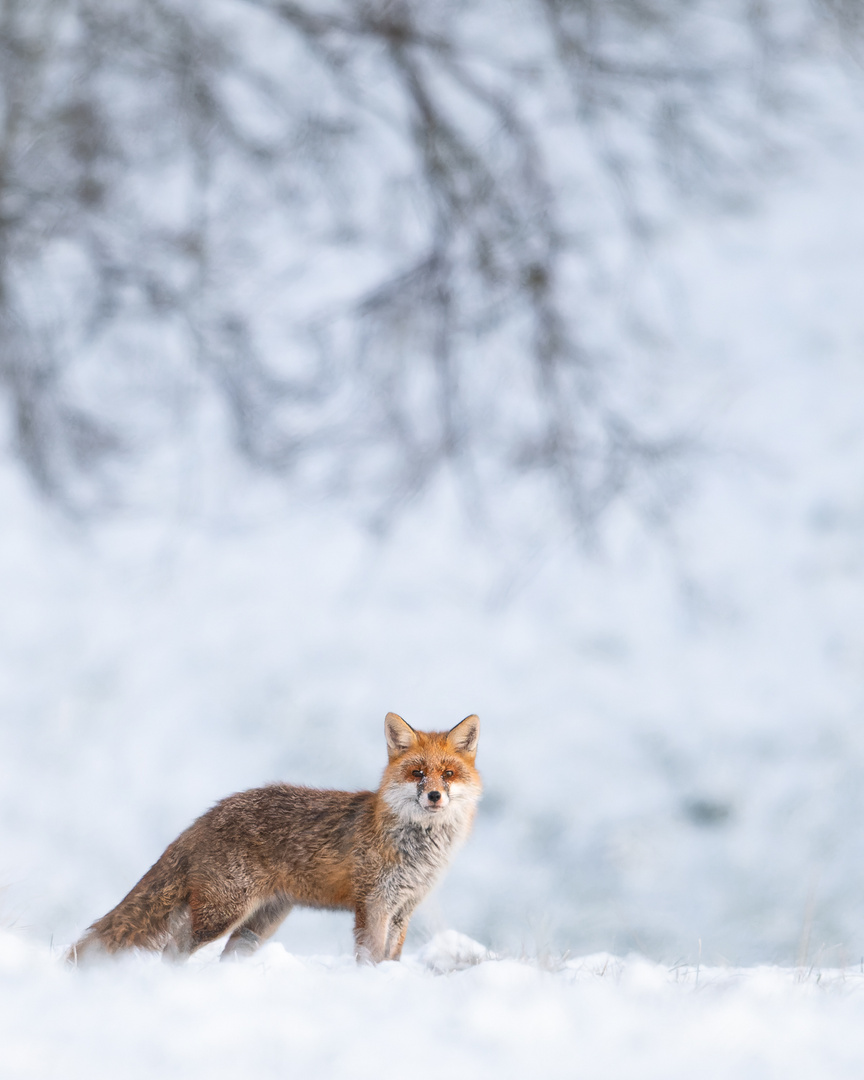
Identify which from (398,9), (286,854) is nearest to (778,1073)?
(286,854)

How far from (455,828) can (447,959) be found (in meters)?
0.43

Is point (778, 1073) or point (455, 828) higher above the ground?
point (455, 828)

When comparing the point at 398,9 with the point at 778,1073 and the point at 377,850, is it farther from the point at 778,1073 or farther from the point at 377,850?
the point at 778,1073

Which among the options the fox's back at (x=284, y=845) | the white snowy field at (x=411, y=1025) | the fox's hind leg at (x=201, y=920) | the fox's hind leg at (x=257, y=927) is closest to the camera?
the white snowy field at (x=411, y=1025)

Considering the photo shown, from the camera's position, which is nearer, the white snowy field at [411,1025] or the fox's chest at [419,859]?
the white snowy field at [411,1025]

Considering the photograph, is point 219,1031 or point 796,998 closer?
point 219,1031

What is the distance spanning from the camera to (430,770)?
305 centimetres

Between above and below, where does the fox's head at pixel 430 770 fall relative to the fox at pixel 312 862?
above

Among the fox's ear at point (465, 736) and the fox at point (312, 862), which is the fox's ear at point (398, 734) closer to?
the fox at point (312, 862)

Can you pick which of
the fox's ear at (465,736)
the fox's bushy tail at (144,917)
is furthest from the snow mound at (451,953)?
the fox's bushy tail at (144,917)

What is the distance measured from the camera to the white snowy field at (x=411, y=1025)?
1892mm

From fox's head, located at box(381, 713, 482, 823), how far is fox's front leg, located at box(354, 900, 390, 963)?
0.31 metres

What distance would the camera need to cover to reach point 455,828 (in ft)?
10.5

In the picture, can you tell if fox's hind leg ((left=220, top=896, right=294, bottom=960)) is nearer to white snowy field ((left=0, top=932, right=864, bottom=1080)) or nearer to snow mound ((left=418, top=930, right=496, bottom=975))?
snow mound ((left=418, top=930, right=496, bottom=975))
